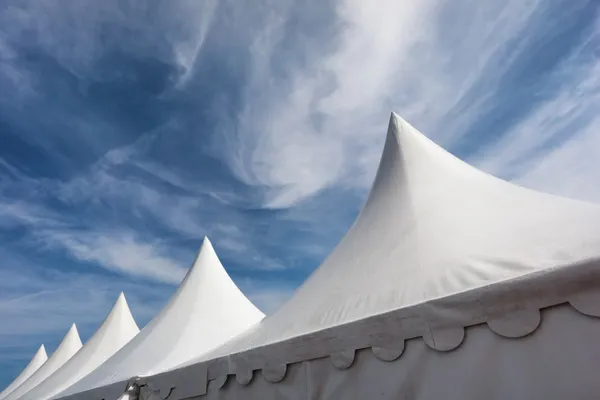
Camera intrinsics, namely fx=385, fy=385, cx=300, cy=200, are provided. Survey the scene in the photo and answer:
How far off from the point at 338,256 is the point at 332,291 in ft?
2.00

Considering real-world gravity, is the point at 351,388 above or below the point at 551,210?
below

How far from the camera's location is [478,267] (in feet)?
7.47

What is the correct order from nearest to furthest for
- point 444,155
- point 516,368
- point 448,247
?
point 516,368
point 448,247
point 444,155

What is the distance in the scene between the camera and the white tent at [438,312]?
1786 mm

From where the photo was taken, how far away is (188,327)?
5.90 m

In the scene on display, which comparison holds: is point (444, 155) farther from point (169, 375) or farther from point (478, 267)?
point (169, 375)

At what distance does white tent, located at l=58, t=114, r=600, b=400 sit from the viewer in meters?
1.79

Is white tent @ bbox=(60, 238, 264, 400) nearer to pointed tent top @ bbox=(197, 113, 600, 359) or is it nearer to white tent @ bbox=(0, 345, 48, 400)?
pointed tent top @ bbox=(197, 113, 600, 359)

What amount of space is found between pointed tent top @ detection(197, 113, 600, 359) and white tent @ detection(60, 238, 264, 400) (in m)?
2.28

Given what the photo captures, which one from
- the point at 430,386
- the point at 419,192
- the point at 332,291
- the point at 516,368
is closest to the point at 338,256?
the point at 332,291

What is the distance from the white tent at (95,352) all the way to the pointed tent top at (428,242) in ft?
19.6

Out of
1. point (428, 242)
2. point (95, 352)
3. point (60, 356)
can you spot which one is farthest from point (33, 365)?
point (428, 242)

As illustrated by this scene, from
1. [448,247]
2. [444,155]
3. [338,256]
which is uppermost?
[444,155]

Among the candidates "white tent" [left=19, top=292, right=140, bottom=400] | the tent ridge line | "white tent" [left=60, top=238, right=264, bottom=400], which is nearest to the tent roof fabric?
the tent ridge line
